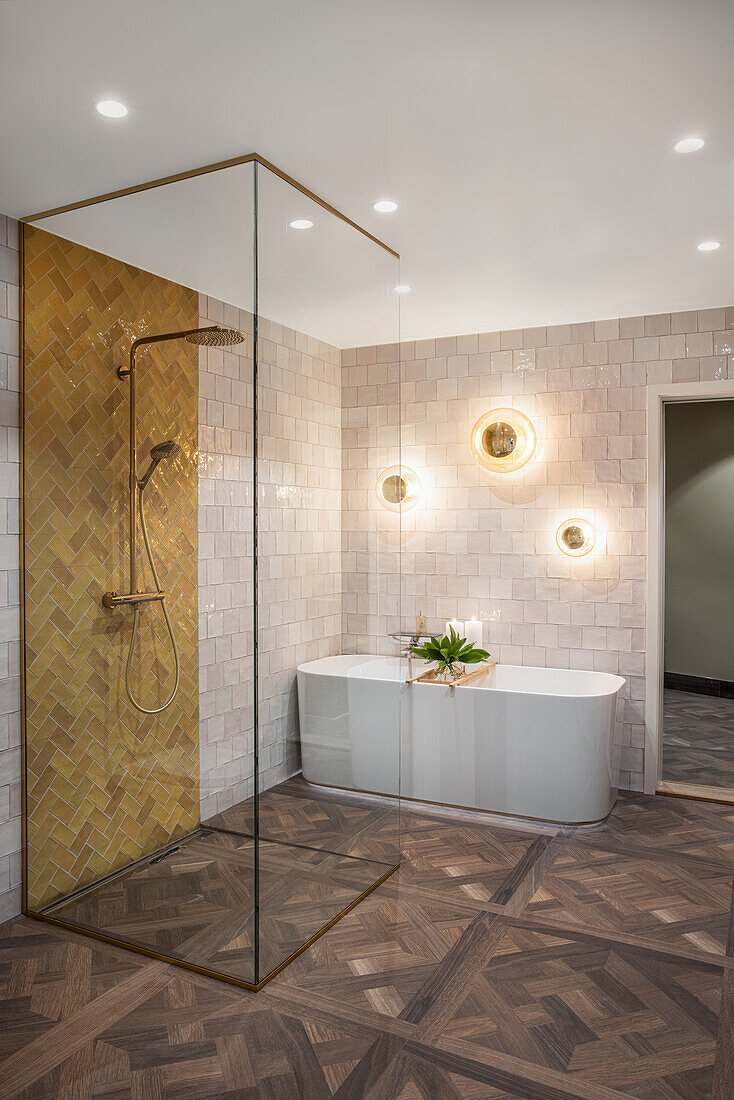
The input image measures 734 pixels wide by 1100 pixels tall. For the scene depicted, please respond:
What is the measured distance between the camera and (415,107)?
2.30 m

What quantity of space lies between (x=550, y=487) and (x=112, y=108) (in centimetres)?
327

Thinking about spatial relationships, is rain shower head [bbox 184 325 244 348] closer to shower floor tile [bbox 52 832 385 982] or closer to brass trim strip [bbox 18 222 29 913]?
brass trim strip [bbox 18 222 29 913]

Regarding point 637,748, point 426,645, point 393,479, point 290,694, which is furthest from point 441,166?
point 637,748

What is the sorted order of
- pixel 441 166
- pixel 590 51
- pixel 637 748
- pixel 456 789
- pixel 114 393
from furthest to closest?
1. pixel 637 748
2. pixel 456 789
3. pixel 114 393
4. pixel 441 166
5. pixel 590 51

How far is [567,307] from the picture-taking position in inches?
175

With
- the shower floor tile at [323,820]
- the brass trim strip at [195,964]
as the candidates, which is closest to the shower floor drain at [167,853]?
the shower floor tile at [323,820]

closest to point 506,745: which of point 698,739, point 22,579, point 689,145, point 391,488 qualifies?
point 391,488

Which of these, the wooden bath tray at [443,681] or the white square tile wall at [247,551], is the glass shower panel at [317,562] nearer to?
the white square tile wall at [247,551]

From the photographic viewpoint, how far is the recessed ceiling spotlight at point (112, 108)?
7.49ft

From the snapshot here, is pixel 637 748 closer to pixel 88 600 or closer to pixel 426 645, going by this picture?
pixel 426 645

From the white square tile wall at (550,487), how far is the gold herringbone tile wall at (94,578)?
2.44 meters

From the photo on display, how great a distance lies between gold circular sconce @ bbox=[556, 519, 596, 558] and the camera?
4.70 m

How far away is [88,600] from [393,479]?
1374mm

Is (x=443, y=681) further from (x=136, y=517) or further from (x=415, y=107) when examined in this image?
(x=415, y=107)
